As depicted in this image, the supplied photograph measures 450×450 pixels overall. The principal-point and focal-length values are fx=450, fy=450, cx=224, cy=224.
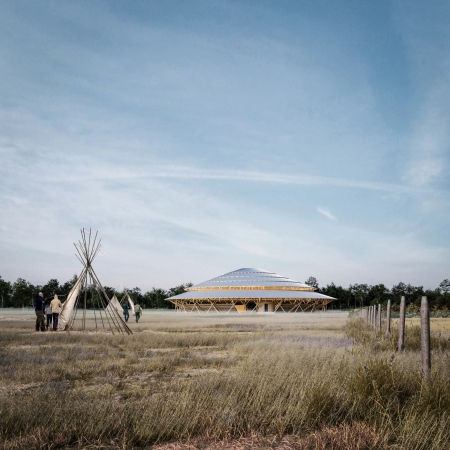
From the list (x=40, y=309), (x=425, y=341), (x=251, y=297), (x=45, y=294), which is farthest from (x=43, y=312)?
(x=45, y=294)

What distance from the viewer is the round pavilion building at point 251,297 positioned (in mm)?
71375

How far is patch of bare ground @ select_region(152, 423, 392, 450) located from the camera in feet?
16.4

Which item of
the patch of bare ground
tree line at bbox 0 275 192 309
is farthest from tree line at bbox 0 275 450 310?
the patch of bare ground

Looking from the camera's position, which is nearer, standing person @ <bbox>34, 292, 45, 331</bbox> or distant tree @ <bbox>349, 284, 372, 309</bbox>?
standing person @ <bbox>34, 292, 45, 331</bbox>

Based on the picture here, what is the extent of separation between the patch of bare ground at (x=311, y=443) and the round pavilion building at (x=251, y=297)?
6426 cm

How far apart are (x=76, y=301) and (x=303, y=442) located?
21632 millimetres

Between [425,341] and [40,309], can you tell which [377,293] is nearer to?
[40,309]

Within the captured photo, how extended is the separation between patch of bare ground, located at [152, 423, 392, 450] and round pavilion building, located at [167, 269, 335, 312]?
211ft

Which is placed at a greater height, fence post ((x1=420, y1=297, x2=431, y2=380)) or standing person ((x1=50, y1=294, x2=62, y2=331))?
fence post ((x1=420, y1=297, x2=431, y2=380))

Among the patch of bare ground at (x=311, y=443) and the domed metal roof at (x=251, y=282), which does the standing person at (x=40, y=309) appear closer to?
the patch of bare ground at (x=311, y=443)

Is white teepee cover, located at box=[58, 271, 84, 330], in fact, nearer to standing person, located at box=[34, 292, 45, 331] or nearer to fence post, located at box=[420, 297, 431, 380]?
standing person, located at box=[34, 292, 45, 331]

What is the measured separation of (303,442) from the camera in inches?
198

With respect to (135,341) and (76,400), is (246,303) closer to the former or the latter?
(135,341)

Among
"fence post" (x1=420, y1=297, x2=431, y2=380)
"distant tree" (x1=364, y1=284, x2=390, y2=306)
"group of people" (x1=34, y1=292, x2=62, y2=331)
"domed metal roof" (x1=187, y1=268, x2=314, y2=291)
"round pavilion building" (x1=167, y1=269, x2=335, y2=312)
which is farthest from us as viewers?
"distant tree" (x1=364, y1=284, x2=390, y2=306)
